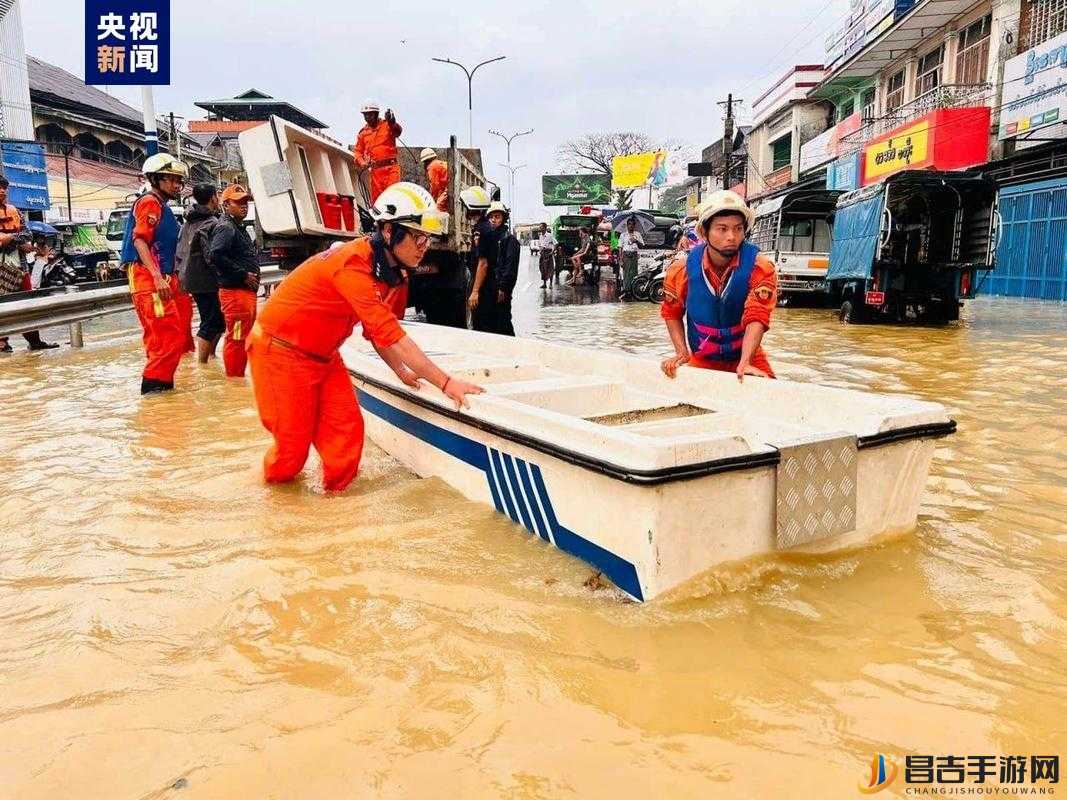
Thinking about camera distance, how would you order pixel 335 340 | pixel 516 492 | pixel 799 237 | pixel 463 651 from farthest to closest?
pixel 799 237
pixel 335 340
pixel 516 492
pixel 463 651

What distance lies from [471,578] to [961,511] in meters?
2.35

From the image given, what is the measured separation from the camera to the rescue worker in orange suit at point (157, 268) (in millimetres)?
6402

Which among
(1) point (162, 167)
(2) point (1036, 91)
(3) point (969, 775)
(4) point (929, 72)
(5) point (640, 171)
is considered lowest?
(3) point (969, 775)

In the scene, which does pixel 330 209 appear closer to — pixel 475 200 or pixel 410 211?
pixel 475 200

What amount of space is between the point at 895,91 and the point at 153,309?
2457cm

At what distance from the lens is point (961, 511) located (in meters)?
3.83

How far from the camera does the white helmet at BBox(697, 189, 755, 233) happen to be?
12.9 feet

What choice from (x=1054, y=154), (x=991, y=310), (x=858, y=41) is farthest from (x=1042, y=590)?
(x=858, y=41)

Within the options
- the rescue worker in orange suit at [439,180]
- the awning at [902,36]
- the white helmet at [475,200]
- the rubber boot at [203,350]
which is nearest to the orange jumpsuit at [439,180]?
the rescue worker in orange suit at [439,180]

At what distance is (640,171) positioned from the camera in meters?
55.3

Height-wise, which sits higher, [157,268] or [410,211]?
[410,211]

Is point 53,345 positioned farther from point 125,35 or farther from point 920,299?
point 920,299

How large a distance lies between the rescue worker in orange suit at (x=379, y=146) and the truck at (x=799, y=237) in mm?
8133

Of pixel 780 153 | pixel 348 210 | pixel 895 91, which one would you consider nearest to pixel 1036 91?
pixel 895 91
